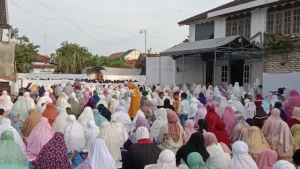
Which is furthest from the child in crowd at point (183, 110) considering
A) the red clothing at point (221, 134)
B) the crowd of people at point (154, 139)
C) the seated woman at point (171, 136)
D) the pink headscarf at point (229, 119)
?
the seated woman at point (171, 136)

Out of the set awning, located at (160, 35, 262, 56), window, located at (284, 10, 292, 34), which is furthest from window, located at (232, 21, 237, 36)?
window, located at (284, 10, 292, 34)

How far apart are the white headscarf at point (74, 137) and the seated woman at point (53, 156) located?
2144 millimetres

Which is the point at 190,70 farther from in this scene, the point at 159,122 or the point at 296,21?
the point at 159,122

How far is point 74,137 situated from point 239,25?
12.9m

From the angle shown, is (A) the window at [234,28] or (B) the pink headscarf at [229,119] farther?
(A) the window at [234,28]

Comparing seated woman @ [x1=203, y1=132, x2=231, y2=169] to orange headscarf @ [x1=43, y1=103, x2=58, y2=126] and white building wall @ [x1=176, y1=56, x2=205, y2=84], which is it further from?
white building wall @ [x1=176, y1=56, x2=205, y2=84]

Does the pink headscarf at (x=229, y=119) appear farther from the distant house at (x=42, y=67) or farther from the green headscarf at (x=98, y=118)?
the distant house at (x=42, y=67)

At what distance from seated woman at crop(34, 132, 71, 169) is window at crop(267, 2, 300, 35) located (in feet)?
40.6

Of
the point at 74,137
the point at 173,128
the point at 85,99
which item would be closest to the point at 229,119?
the point at 173,128

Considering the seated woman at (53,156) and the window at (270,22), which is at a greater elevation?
the window at (270,22)

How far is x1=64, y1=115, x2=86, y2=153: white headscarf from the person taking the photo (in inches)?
306

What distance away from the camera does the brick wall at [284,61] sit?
1430cm

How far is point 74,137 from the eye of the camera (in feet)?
25.5

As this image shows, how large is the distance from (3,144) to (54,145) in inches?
26.1
